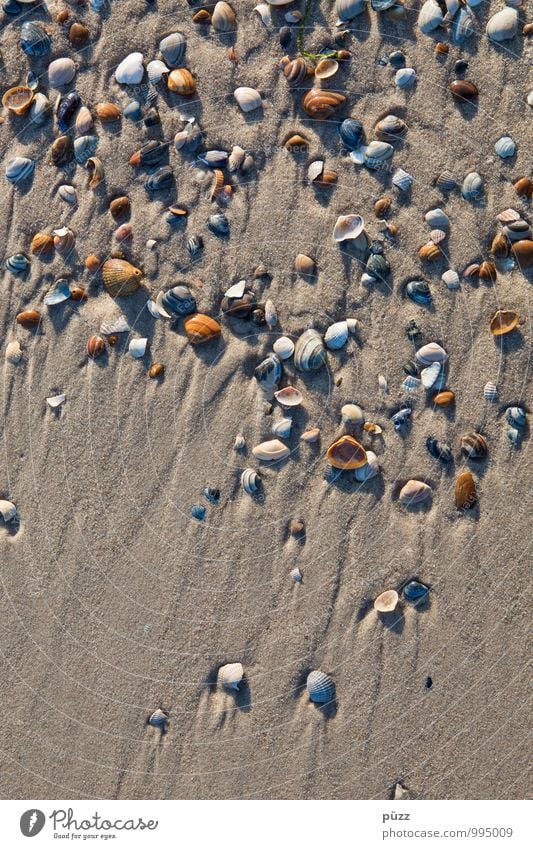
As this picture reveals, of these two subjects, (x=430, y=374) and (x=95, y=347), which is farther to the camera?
(x=95, y=347)

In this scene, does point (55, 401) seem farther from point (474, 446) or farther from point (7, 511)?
point (474, 446)

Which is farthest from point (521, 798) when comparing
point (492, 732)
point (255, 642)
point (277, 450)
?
point (277, 450)

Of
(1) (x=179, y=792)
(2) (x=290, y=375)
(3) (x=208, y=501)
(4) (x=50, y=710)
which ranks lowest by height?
(1) (x=179, y=792)

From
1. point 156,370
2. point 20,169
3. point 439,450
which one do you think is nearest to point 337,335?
point 439,450

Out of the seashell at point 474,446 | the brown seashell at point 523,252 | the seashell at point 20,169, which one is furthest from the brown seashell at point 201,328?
the brown seashell at point 523,252
